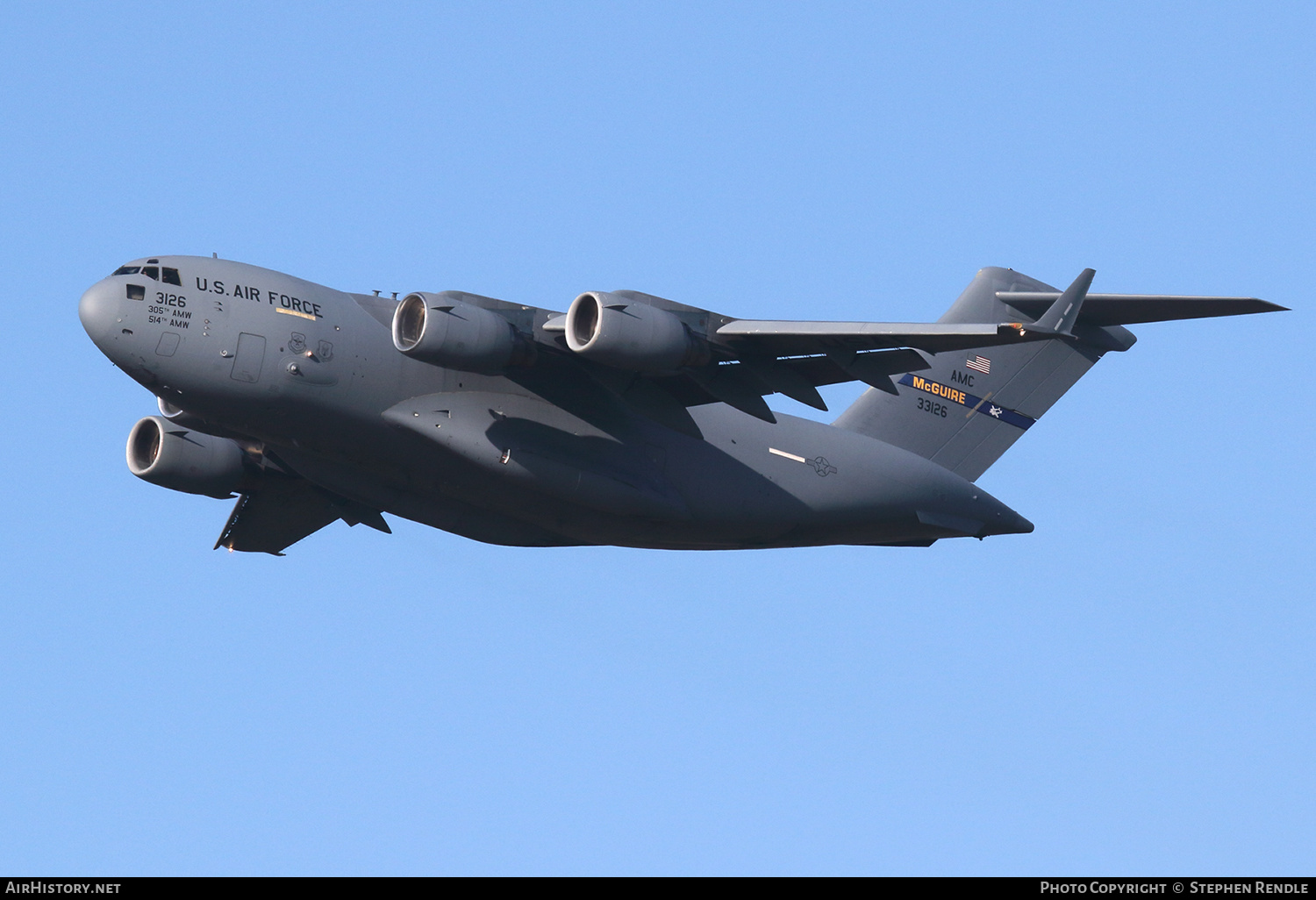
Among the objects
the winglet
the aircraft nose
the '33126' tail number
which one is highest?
the '33126' tail number

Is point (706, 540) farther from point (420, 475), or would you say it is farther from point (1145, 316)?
point (1145, 316)

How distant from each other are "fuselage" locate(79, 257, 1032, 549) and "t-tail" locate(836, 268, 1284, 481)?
756mm

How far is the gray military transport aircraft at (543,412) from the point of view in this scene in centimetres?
1377

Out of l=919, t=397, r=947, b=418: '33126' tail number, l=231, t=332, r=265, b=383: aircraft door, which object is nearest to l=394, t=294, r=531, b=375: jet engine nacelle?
l=231, t=332, r=265, b=383: aircraft door

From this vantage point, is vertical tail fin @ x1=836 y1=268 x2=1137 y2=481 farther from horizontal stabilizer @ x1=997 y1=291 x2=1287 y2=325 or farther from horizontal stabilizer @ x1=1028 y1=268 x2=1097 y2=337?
horizontal stabilizer @ x1=1028 y1=268 x2=1097 y2=337

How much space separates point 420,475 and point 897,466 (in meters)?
4.76

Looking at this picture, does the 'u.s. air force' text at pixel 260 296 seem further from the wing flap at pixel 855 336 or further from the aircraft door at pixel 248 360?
the wing flap at pixel 855 336

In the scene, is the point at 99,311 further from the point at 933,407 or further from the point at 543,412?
the point at 933,407

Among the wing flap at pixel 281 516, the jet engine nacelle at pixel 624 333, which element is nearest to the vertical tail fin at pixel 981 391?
the jet engine nacelle at pixel 624 333

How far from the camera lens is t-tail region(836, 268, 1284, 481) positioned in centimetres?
1762

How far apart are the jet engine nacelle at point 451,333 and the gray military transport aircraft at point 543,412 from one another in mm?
22

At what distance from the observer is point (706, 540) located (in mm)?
16203

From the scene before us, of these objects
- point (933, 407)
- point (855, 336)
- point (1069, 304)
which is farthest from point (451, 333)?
point (933, 407)
